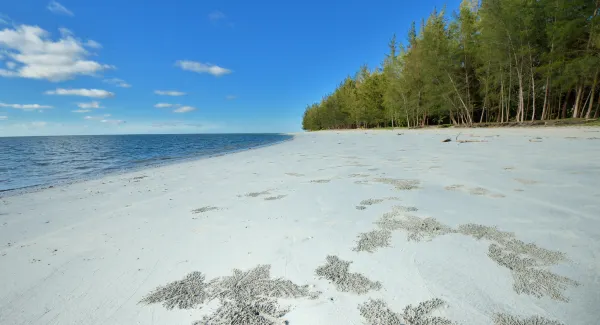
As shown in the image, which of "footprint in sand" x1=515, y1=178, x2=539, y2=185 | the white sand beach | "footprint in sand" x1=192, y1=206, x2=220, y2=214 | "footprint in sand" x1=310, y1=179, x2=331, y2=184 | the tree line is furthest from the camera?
the tree line

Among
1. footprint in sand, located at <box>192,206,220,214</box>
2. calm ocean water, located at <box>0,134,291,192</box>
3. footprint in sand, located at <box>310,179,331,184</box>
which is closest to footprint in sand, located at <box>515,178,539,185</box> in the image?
footprint in sand, located at <box>310,179,331,184</box>

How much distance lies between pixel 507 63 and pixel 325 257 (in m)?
21.3

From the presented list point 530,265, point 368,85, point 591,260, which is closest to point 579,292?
point 530,265

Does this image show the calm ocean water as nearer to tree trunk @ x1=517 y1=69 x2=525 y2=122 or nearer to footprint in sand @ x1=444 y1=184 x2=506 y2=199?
footprint in sand @ x1=444 y1=184 x2=506 y2=199

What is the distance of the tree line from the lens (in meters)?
14.2

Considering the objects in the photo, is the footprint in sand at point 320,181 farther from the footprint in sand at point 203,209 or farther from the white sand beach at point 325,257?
the footprint in sand at point 203,209

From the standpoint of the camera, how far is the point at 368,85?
38500 millimetres

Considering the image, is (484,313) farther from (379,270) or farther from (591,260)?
(591,260)

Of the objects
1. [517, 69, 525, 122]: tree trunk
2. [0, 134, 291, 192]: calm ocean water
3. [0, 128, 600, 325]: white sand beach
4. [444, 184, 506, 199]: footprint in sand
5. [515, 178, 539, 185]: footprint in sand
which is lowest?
[0, 134, 291, 192]: calm ocean water

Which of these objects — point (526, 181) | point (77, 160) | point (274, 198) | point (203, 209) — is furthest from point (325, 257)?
point (77, 160)

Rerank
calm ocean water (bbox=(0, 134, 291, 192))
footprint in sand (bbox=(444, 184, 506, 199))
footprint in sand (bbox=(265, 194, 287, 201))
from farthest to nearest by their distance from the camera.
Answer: calm ocean water (bbox=(0, 134, 291, 192)) < footprint in sand (bbox=(265, 194, 287, 201)) < footprint in sand (bbox=(444, 184, 506, 199))

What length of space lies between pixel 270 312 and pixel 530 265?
1.68 metres

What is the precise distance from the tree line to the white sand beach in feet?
55.8

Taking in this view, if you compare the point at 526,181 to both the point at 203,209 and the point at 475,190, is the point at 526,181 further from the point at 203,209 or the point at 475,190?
the point at 203,209
